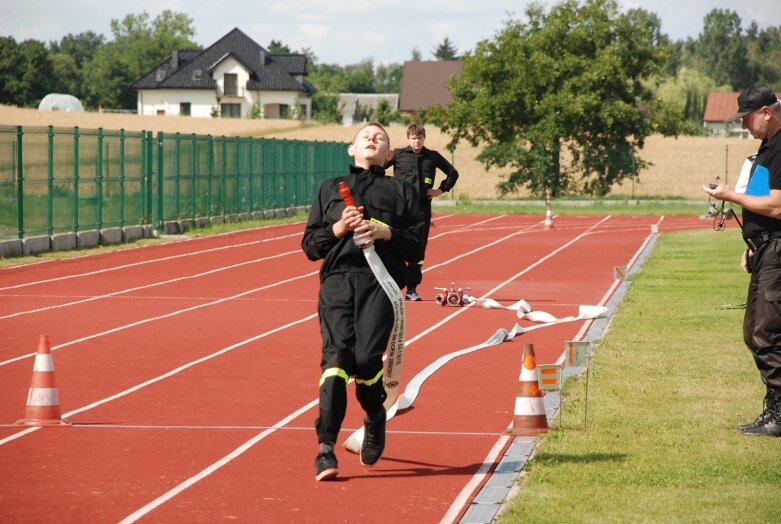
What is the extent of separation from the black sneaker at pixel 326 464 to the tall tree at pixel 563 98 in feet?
142

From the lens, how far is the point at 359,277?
25.2ft

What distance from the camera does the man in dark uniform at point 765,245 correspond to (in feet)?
28.5

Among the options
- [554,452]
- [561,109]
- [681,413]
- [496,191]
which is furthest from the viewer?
[496,191]

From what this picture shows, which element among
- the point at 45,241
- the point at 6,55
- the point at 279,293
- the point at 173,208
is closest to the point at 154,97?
the point at 6,55

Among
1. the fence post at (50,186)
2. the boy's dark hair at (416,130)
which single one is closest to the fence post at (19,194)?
the fence post at (50,186)

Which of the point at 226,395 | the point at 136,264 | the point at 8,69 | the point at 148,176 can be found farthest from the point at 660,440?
the point at 8,69

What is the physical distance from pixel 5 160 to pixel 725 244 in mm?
14834

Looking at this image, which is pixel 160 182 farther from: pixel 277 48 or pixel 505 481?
pixel 277 48

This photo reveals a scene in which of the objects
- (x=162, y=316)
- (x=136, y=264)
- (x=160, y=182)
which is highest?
(x=160, y=182)

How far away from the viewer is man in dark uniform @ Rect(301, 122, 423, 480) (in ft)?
24.7

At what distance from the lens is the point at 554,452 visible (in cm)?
837

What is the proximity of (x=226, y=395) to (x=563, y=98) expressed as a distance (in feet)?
135

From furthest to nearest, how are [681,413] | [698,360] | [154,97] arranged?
[154,97] < [698,360] < [681,413]

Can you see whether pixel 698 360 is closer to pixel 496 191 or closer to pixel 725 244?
pixel 725 244
